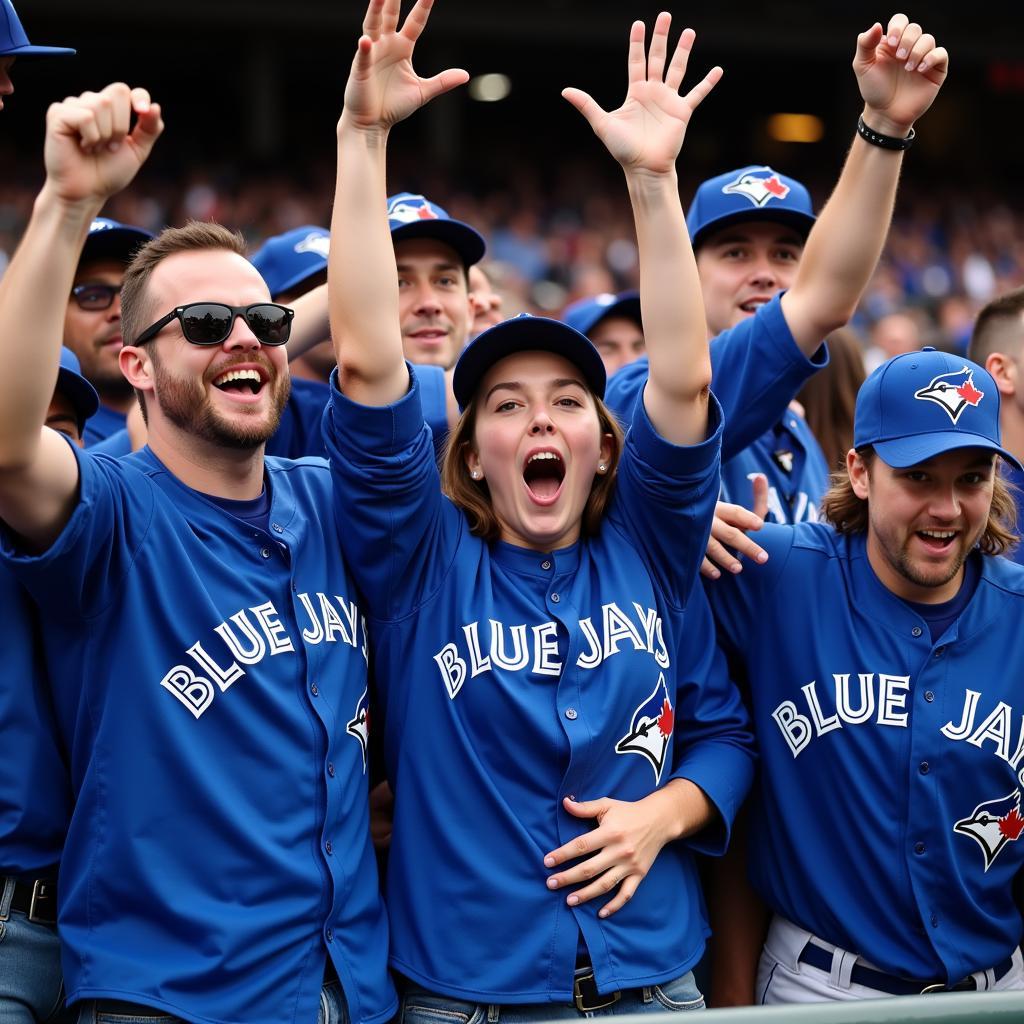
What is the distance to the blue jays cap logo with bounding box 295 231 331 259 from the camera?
Answer: 4238mm

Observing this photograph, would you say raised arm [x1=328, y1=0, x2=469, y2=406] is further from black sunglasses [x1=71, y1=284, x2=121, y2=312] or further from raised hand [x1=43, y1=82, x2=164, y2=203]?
black sunglasses [x1=71, y1=284, x2=121, y2=312]

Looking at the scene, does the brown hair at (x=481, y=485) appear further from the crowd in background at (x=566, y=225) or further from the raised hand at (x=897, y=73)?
the crowd in background at (x=566, y=225)

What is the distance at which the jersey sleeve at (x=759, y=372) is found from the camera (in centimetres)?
332

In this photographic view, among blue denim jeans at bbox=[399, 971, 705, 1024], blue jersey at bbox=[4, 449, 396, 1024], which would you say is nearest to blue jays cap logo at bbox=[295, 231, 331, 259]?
blue jersey at bbox=[4, 449, 396, 1024]

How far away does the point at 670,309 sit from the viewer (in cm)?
285

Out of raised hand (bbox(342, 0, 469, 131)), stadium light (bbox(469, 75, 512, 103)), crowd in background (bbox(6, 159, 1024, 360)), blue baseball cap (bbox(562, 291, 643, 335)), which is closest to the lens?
raised hand (bbox(342, 0, 469, 131))

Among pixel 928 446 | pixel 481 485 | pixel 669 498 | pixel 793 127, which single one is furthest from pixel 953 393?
pixel 793 127

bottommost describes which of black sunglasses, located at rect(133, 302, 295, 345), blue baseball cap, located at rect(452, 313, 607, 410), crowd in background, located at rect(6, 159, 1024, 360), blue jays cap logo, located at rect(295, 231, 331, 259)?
black sunglasses, located at rect(133, 302, 295, 345)

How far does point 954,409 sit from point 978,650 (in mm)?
543

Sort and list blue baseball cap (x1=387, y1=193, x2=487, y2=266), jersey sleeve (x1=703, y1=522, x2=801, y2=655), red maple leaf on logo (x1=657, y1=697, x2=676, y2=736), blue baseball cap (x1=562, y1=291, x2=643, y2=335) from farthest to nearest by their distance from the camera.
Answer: blue baseball cap (x1=562, y1=291, x2=643, y2=335) → blue baseball cap (x1=387, y1=193, x2=487, y2=266) → jersey sleeve (x1=703, y1=522, x2=801, y2=655) → red maple leaf on logo (x1=657, y1=697, x2=676, y2=736)

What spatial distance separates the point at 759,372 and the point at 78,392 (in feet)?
5.27

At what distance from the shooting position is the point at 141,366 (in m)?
2.83

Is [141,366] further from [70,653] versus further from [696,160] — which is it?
[696,160]

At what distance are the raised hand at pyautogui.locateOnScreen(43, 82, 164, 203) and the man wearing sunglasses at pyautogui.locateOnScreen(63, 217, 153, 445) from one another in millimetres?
1795
